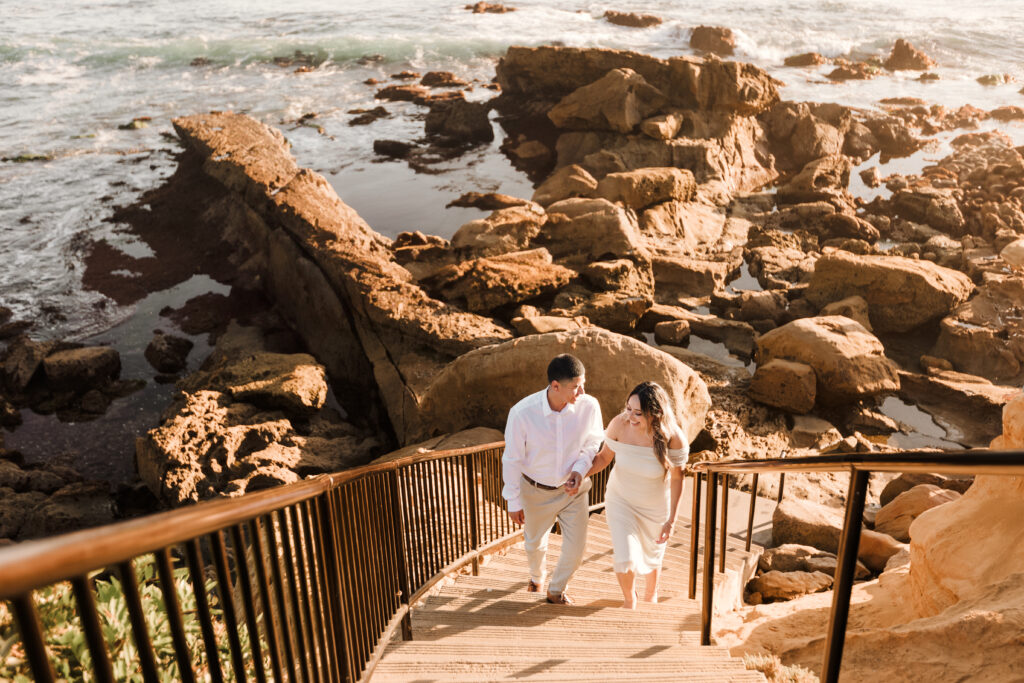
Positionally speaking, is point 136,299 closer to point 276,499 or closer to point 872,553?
point 872,553

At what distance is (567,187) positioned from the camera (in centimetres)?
2206

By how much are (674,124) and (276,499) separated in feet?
83.5

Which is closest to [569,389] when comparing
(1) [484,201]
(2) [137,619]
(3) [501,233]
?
(2) [137,619]

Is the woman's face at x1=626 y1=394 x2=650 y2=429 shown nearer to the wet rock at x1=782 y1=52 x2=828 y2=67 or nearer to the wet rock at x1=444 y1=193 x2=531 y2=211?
the wet rock at x1=444 y1=193 x2=531 y2=211

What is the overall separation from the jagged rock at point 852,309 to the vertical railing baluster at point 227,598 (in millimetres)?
16327

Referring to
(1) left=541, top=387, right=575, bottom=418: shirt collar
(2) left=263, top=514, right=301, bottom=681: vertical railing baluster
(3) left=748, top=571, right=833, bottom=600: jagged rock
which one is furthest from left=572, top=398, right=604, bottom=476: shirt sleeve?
(3) left=748, top=571, right=833, bottom=600: jagged rock

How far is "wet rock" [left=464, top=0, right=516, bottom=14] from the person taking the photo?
56.7 m

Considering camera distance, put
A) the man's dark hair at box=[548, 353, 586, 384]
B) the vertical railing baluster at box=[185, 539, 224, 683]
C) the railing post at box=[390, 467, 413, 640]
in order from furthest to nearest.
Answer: the man's dark hair at box=[548, 353, 586, 384] → the railing post at box=[390, 467, 413, 640] → the vertical railing baluster at box=[185, 539, 224, 683]

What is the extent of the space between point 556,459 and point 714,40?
156 feet

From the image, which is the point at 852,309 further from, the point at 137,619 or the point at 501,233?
the point at 137,619

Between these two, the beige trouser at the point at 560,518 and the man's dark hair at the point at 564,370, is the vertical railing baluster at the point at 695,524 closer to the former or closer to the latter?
the beige trouser at the point at 560,518

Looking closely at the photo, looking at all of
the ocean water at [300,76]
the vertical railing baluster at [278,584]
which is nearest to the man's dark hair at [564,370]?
the vertical railing baluster at [278,584]

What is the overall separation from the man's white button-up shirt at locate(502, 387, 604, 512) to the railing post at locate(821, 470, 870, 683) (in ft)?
8.30

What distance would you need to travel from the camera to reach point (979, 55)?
47.5 meters
